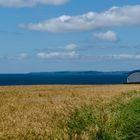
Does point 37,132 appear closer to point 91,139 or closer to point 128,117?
point 91,139

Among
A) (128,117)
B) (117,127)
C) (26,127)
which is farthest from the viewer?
(128,117)

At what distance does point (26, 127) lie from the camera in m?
20.9

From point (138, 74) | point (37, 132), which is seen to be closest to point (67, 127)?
point (37, 132)

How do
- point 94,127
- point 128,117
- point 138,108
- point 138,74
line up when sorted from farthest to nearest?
point 138,74, point 138,108, point 128,117, point 94,127

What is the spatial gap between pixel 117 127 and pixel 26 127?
372 centimetres

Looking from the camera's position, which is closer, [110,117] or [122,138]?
[122,138]

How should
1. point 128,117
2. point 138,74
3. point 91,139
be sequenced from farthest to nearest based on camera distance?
point 138,74 → point 128,117 → point 91,139

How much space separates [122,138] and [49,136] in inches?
95.2

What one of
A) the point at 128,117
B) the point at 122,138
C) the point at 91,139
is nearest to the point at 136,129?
the point at 128,117

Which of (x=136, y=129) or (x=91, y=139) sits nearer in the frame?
(x=91, y=139)

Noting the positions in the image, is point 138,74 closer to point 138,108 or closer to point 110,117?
point 138,108

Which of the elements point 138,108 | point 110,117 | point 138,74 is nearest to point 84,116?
point 110,117

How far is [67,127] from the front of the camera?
1880 centimetres

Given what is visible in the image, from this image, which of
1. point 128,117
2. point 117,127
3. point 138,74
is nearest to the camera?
point 117,127
